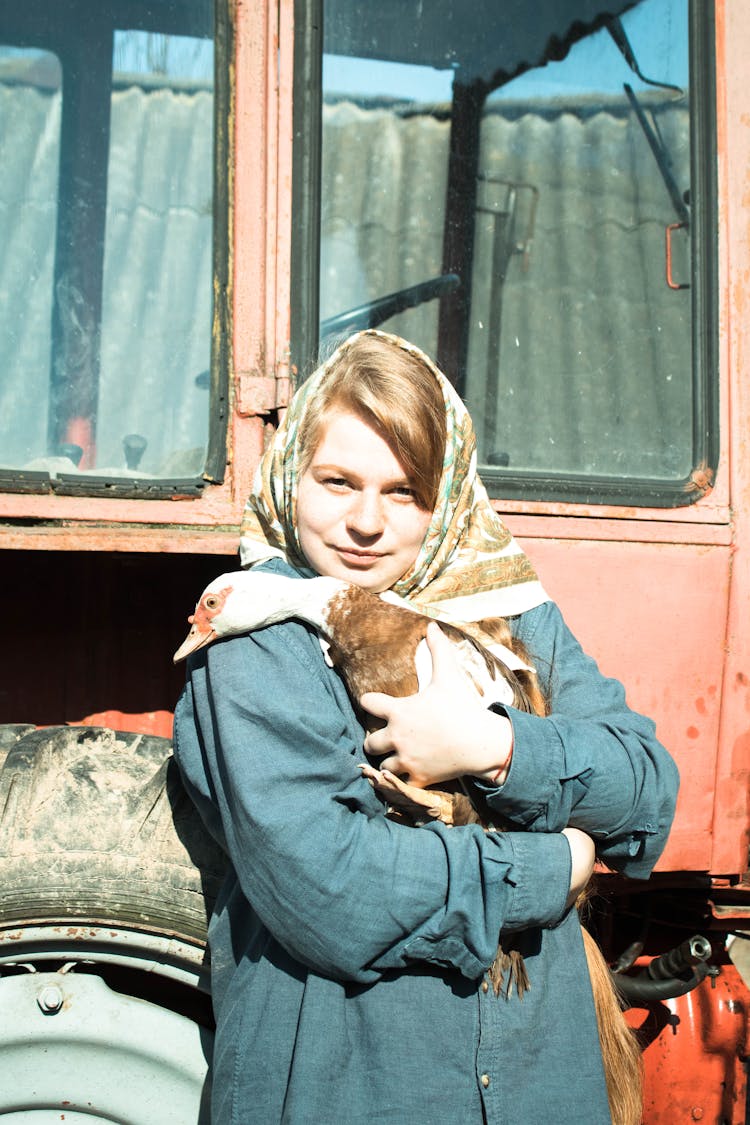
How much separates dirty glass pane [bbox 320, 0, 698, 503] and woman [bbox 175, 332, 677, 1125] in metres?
0.57

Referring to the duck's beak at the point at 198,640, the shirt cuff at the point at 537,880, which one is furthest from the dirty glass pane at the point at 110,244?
the shirt cuff at the point at 537,880

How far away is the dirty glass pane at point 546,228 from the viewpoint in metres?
1.94

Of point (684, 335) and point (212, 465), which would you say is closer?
point (212, 465)

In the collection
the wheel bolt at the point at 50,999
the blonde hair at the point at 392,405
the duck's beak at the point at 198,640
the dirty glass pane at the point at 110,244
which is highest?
the dirty glass pane at the point at 110,244

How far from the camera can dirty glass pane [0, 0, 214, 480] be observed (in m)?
1.72

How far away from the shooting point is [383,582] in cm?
A: 145

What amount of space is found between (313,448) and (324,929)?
0.67 m

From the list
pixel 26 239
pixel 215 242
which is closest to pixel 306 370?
pixel 215 242

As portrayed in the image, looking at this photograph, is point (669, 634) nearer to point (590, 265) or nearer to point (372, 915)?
point (590, 265)

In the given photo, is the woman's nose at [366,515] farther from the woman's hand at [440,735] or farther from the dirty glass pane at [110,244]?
the dirty glass pane at [110,244]

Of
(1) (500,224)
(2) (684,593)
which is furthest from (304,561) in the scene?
(1) (500,224)

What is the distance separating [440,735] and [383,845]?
0.51 ft

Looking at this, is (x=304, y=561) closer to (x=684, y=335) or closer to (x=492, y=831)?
(x=492, y=831)

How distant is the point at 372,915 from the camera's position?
3.78 feet
